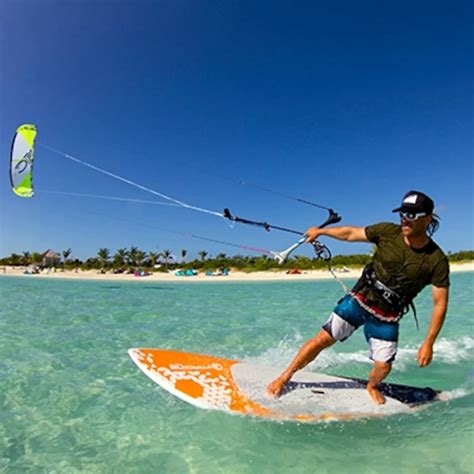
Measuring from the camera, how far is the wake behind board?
3.99m

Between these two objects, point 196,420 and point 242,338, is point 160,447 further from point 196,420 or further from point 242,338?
point 242,338

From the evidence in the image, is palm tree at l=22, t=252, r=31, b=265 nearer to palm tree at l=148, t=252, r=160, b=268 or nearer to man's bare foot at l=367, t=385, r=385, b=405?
palm tree at l=148, t=252, r=160, b=268

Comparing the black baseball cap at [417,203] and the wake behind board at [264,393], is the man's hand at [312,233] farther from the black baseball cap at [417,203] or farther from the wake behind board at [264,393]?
the wake behind board at [264,393]

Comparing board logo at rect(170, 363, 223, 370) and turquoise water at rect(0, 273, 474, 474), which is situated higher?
board logo at rect(170, 363, 223, 370)

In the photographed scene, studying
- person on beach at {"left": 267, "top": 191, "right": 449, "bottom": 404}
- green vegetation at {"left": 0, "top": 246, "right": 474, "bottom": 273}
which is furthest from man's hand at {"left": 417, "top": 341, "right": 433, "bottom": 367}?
green vegetation at {"left": 0, "top": 246, "right": 474, "bottom": 273}

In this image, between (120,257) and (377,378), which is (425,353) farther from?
(120,257)

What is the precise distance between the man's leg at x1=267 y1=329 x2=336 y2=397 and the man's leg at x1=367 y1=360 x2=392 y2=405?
52cm

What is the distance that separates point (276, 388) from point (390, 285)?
1706 mm

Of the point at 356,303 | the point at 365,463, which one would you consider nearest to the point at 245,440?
the point at 365,463

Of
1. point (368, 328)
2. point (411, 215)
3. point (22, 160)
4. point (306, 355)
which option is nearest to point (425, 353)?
point (368, 328)

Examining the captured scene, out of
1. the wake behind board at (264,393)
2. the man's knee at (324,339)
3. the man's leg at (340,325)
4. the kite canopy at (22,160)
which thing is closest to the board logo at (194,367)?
the wake behind board at (264,393)

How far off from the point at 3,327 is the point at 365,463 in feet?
30.7

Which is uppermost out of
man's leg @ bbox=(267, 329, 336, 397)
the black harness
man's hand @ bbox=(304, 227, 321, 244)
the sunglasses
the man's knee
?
the sunglasses

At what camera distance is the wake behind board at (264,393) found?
13.1 ft
